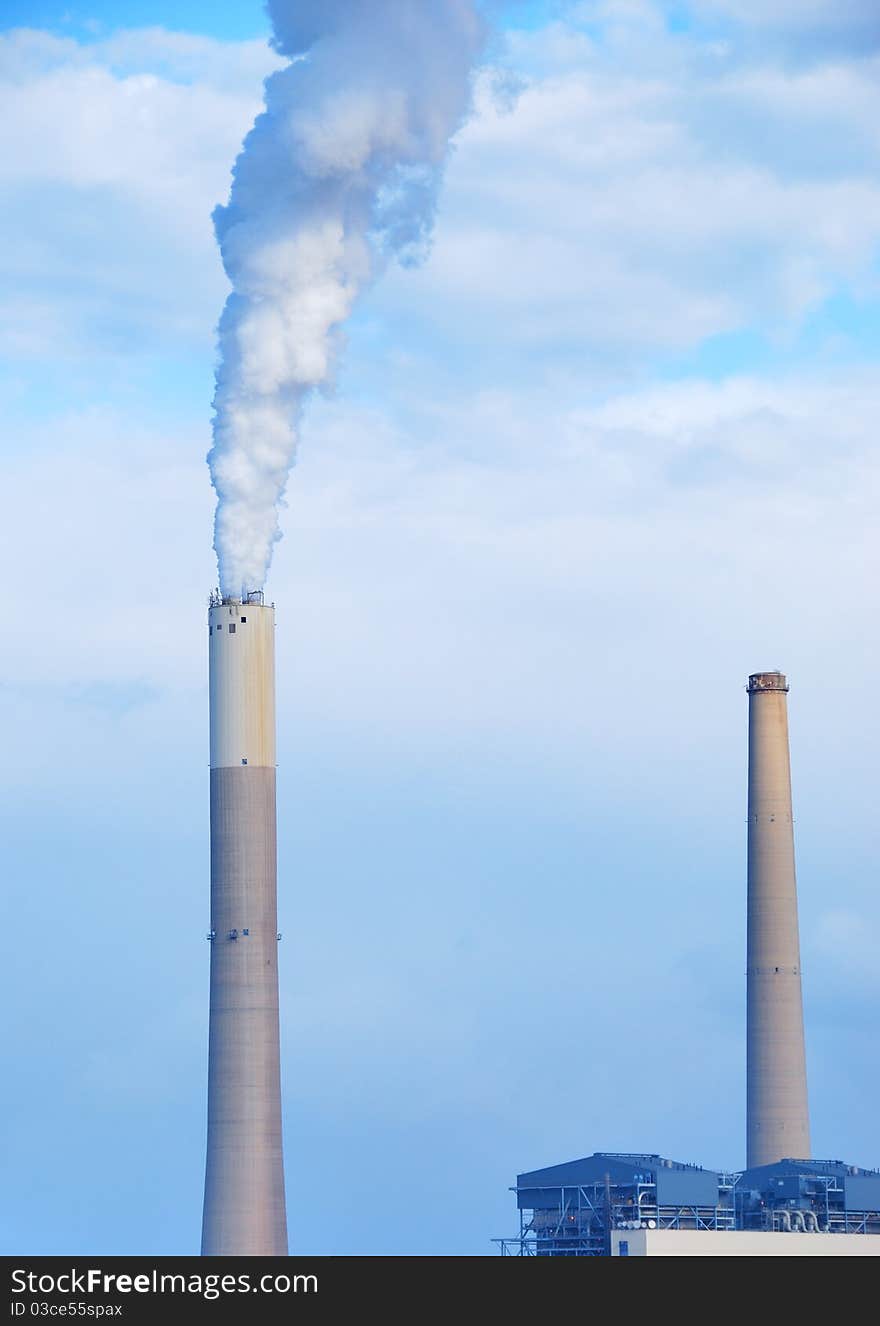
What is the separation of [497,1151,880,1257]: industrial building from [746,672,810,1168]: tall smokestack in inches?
243

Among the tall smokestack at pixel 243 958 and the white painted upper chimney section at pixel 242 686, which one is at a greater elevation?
the white painted upper chimney section at pixel 242 686

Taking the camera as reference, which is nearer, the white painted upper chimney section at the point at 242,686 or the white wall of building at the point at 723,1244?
the white painted upper chimney section at the point at 242,686

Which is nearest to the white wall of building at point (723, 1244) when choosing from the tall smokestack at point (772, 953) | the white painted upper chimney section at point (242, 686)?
the tall smokestack at point (772, 953)

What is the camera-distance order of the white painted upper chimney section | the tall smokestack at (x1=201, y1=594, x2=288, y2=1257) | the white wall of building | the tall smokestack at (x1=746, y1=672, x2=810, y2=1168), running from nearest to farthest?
1. the tall smokestack at (x1=201, y1=594, x2=288, y2=1257)
2. the white painted upper chimney section
3. the white wall of building
4. the tall smokestack at (x1=746, y1=672, x2=810, y2=1168)

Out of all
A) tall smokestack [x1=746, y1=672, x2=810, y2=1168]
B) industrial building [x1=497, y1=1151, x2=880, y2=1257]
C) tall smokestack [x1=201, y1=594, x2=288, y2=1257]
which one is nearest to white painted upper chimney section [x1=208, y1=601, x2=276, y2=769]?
tall smokestack [x1=201, y1=594, x2=288, y2=1257]

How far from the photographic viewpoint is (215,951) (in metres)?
58.4

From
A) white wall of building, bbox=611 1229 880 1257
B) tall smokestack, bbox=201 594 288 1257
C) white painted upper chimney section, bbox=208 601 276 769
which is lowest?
white wall of building, bbox=611 1229 880 1257

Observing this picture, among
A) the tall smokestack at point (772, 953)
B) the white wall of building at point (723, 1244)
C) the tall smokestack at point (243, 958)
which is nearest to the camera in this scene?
the tall smokestack at point (243, 958)

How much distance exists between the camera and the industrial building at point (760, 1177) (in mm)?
63094

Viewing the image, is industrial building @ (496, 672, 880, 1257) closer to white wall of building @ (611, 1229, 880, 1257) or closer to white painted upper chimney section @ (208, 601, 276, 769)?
white wall of building @ (611, 1229, 880, 1257)

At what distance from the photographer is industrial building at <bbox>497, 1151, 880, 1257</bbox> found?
62469mm

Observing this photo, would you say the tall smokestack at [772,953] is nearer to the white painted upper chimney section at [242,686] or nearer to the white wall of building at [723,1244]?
the white wall of building at [723,1244]

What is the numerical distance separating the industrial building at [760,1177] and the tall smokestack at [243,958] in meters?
9.82
